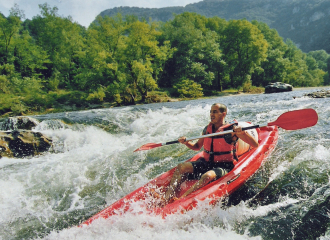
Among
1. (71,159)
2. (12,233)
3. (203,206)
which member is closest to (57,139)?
(71,159)

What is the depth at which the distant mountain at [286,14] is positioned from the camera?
8844cm

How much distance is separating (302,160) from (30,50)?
77.9 ft

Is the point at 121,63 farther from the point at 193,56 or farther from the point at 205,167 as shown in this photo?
the point at 205,167

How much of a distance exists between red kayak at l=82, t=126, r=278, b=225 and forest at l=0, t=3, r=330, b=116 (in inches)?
569

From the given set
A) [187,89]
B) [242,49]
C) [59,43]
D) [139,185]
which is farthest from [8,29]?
[242,49]

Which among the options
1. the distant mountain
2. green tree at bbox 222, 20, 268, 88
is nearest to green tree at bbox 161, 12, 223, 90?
green tree at bbox 222, 20, 268, 88

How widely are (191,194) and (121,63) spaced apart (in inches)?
666

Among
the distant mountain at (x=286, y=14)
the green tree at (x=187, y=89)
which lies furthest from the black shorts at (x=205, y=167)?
the distant mountain at (x=286, y=14)

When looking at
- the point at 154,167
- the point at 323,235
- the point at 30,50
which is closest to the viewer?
the point at 323,235

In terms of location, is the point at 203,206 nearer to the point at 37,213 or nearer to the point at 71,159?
the point at 37,213

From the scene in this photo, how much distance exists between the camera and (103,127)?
8180mm

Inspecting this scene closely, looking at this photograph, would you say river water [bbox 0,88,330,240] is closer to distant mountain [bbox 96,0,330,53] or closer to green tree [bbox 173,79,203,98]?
green tree [bbox 173,79,203,98]

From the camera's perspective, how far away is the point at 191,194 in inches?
110

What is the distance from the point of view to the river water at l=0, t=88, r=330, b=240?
2.43m
